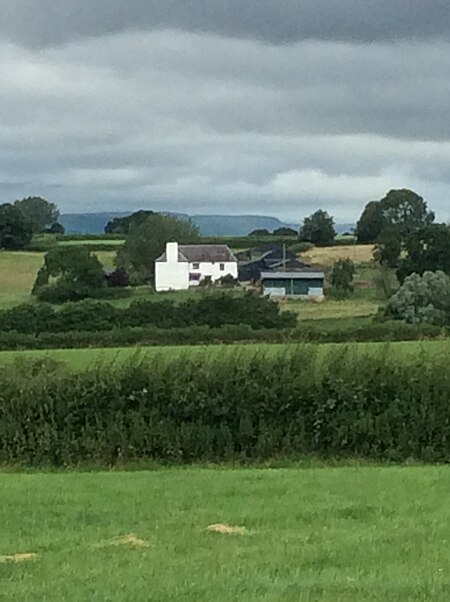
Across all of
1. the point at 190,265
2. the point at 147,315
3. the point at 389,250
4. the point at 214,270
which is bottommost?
the point at 147,315

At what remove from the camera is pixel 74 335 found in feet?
156

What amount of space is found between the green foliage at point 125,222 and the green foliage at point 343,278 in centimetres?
2913

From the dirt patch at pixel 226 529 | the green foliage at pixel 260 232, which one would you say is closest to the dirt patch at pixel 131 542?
the dirt patch at pixel 226 529

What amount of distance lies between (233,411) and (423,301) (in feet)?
104

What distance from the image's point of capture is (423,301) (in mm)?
51438

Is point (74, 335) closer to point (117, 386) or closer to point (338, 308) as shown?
point (338, 308)

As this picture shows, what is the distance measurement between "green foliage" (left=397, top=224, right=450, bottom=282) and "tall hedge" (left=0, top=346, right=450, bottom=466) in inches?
1477

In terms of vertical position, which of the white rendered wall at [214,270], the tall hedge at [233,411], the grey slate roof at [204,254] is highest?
the grey slate roof at [204,254]

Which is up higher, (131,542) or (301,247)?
(301,247)

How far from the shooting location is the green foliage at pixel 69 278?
55666 millimetres

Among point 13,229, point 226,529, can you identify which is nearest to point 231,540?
point 226,529

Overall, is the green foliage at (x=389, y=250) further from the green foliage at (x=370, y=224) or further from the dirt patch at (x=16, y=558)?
the dirt patch at (x=16, y=558)

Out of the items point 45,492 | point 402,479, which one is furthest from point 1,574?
point 402,479

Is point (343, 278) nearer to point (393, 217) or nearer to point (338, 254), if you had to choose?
point (338, 254)
